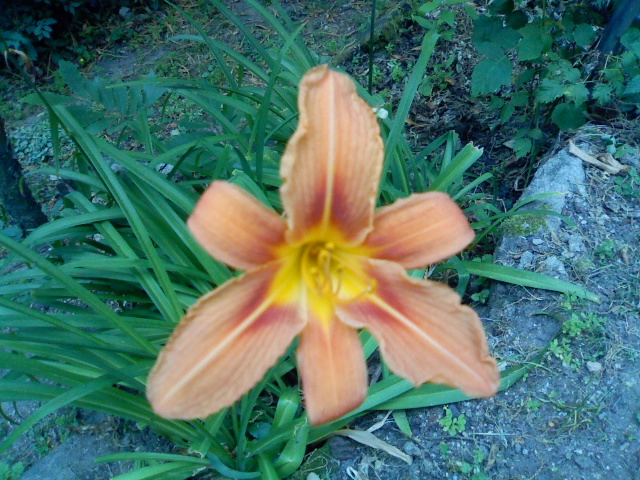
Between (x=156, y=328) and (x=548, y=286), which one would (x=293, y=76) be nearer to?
(x=156, y=328)

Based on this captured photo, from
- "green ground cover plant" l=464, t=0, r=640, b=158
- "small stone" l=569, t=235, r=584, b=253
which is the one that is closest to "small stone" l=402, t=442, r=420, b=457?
"small stone" l=569, t=235, r=584, b=253

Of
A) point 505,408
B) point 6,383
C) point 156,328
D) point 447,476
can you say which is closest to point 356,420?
point 447,476

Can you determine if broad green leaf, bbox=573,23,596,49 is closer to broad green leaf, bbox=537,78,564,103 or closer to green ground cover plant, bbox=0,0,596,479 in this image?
broad green leaf, bbox=537,78,564,103

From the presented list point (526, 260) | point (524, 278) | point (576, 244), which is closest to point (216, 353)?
point (524, 278)

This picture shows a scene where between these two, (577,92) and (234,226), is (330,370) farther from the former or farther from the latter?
(577,92)

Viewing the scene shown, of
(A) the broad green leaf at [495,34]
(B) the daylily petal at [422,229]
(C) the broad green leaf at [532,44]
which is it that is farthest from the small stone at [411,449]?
(A) the broad green leaf at [495,34]

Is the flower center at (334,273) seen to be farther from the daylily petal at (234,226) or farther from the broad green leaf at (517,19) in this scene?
the broad green leaf at (517,19)

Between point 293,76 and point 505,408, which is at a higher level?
point 293,76
